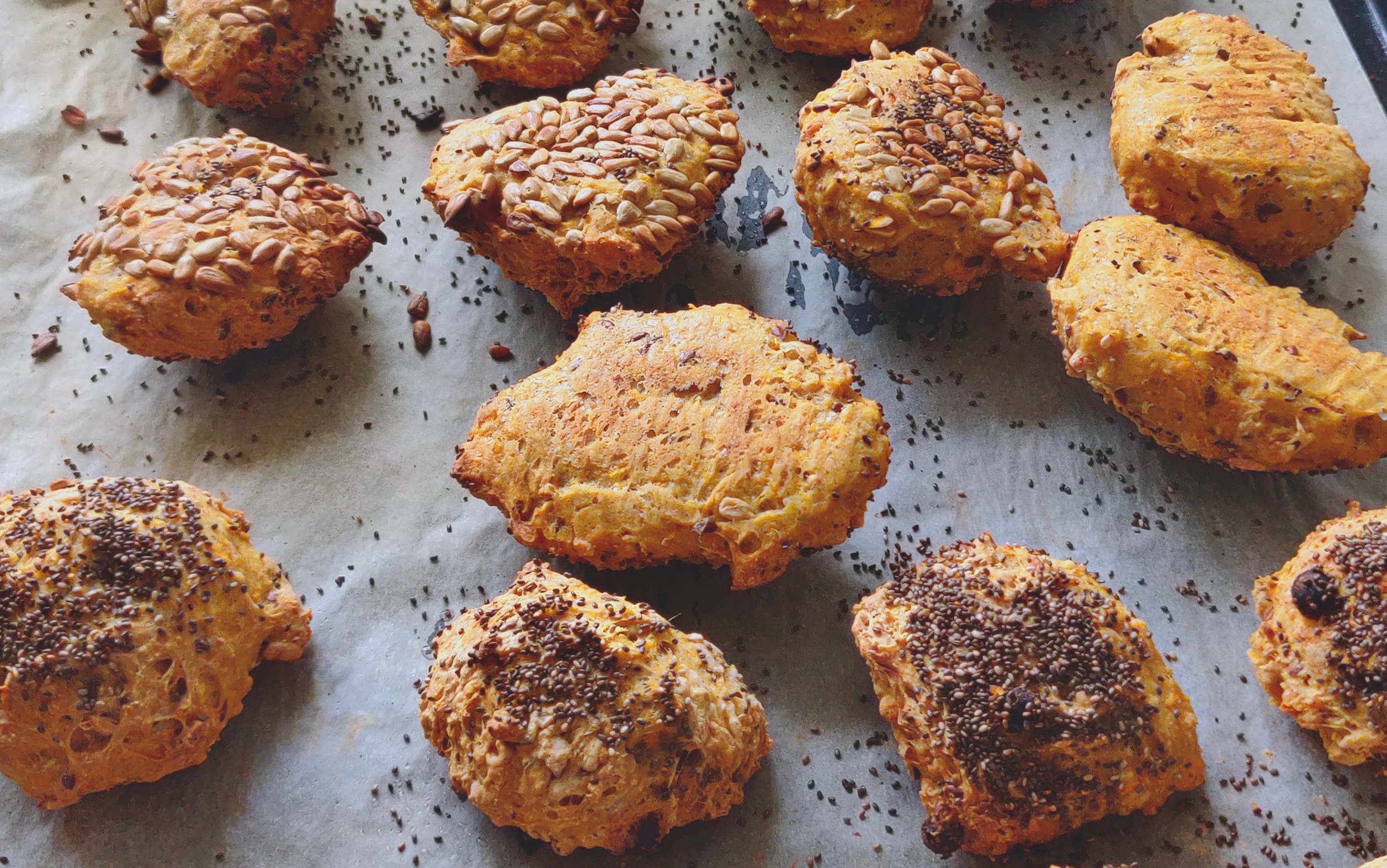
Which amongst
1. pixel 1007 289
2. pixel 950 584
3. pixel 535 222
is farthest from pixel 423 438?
pixel 1007 289

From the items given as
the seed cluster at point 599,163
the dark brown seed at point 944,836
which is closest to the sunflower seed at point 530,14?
the seed cluster at point 599,163

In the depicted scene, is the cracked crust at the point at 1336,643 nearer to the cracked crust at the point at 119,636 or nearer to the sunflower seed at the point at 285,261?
the cracked crust at the point at 119,636

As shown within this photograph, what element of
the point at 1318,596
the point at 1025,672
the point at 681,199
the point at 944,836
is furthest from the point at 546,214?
the point at 1318,596

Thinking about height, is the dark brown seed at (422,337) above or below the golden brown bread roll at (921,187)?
below

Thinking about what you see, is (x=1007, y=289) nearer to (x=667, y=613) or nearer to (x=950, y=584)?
(x=950, y=584)

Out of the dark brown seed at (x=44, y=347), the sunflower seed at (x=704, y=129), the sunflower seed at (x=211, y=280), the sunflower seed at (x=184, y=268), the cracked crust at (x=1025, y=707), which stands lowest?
the cracked crust at (x=1025, y=707)
